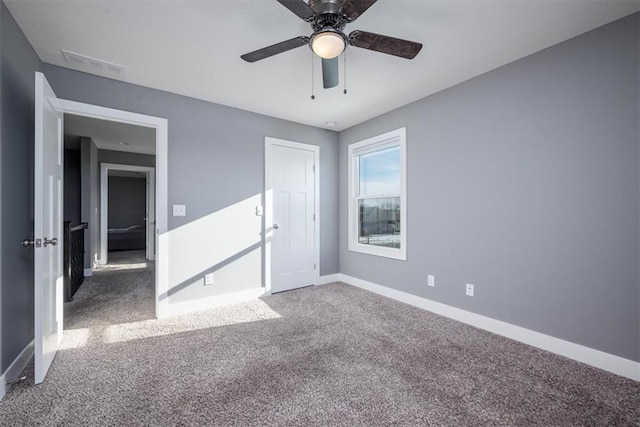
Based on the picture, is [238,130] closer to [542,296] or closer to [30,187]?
[30,187]

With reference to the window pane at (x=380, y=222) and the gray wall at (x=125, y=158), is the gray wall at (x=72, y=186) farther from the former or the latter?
the window pane at (x=380, y=222)

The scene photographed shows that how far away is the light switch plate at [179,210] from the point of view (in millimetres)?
3219

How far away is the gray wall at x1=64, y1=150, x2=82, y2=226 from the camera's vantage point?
19.7 feet

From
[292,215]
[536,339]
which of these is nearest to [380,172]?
[292,215]

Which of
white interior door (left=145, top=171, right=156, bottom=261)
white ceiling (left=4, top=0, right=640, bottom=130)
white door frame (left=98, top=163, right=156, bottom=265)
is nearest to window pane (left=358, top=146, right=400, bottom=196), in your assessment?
white ceiling (left=4, top=0, right=640, bottom=130)

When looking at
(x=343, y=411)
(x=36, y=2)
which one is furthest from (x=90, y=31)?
(x=343, y=411)

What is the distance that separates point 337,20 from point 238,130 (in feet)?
7.61

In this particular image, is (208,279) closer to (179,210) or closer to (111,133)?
(179,210)

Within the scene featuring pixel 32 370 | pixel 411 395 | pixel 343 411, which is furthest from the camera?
pixel 32 370

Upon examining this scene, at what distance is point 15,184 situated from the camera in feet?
6.64

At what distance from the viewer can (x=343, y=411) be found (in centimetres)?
164

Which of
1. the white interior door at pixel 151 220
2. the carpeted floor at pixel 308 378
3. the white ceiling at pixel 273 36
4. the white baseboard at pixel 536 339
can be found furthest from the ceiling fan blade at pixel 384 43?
the white interior door at pixel 151 220

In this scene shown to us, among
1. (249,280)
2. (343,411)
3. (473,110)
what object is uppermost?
(473,110)

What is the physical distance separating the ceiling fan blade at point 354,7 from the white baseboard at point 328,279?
348 centimetres
